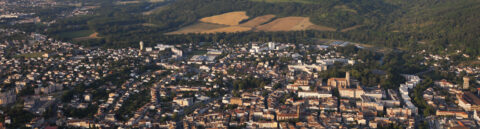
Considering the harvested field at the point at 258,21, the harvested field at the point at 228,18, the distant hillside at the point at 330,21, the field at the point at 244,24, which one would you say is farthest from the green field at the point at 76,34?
the harvested field at the point at 258,21

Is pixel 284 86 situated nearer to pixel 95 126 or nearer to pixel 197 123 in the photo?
pixel 197 123

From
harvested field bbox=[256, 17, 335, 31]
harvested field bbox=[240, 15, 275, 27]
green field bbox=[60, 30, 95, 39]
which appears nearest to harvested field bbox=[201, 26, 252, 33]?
harvested field bbox=[256, 17, 335, 31]

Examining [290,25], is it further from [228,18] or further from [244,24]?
[228,18]

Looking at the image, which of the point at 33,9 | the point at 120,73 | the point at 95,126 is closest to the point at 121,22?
the point at 33,9

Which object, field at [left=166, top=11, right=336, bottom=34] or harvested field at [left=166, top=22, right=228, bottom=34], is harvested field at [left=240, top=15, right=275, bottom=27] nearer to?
field at [left=166, top=11, right=336, bottom=34]

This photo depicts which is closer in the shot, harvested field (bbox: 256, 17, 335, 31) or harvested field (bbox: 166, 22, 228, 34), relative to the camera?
harvested field (bbox: 256, 17, 335, 31)

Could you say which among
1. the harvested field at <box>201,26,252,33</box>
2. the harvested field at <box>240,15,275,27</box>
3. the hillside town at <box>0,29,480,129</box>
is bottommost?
the hillside town at <box>0,29,480,129</box>

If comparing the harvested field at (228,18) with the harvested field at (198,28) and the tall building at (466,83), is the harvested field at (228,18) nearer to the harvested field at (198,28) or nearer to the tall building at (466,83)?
the harvested field at (198,28)
